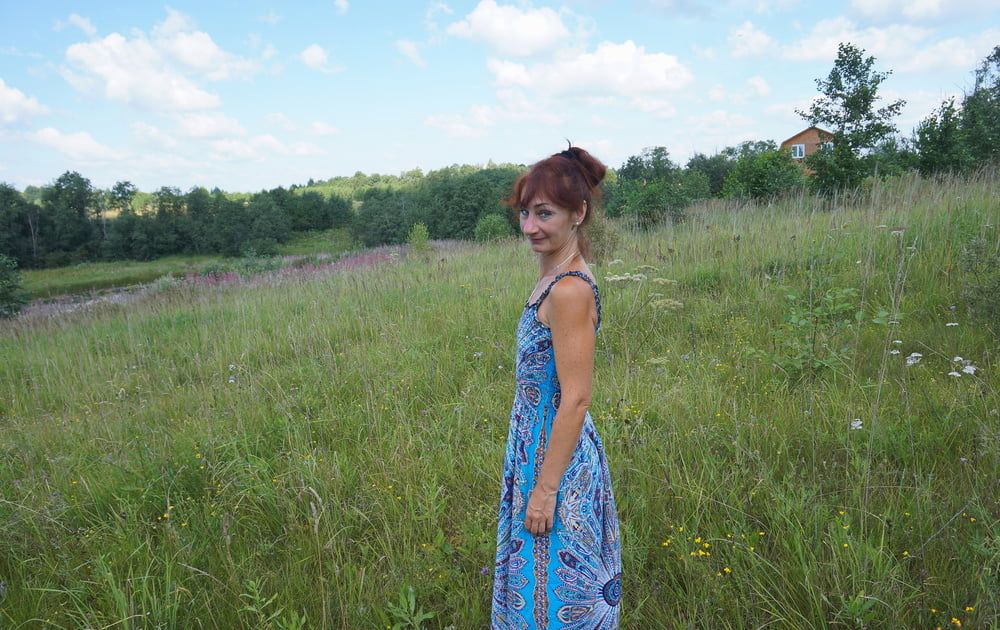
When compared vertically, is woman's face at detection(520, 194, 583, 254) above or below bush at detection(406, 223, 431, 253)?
below

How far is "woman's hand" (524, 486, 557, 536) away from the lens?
59.0 inches

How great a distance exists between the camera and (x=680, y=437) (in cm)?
281

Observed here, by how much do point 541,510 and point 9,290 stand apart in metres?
22.4

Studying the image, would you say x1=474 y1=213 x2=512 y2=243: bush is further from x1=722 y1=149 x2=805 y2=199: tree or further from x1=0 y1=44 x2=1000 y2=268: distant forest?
x1=722 y1=149 x2=805 y2=199: tree

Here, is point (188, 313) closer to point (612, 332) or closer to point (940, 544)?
point (612, 332)

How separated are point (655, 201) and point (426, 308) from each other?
7.22 metres

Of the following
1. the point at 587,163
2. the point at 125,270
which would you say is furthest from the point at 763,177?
the point at 125,270

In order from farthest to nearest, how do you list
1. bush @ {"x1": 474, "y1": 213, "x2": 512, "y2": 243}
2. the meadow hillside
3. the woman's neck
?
bush @ {"x1": 474, "y1": 213, "x2": 512, "y2": 243} → the meadow hillside → the woman's neck

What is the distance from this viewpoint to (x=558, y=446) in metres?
1.47

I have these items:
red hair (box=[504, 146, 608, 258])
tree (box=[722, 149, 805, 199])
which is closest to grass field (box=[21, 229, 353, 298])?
tree (box=[722, 149, 805, 199])

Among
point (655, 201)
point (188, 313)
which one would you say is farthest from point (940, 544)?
point (655, 201)

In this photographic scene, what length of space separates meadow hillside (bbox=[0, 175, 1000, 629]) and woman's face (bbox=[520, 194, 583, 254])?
54.4 inches

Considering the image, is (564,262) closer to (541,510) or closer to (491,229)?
(541,510)

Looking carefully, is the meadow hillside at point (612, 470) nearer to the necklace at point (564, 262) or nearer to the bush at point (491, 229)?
the necklace at point (564, 262)
